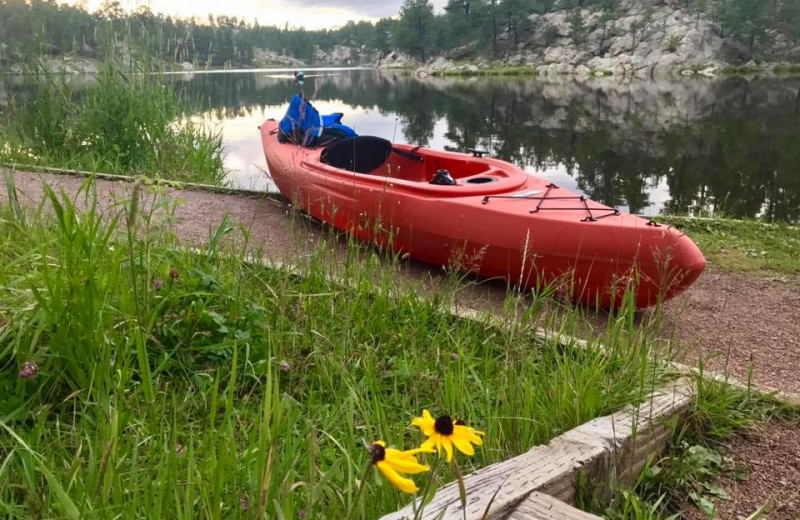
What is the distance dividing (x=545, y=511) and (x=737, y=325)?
301 centimetres

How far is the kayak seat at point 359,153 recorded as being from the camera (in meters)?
6.11

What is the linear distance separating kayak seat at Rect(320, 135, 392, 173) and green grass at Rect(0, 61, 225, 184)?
241cm

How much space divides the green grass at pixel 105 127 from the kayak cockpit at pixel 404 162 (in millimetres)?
2486

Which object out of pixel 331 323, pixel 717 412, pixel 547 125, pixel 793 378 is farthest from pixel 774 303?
pixel 547 125

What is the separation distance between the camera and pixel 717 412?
2494mm

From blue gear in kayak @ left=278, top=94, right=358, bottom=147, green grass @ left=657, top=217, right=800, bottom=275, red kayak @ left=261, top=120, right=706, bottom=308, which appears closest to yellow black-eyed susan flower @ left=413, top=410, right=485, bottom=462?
red kayak @ left=261, top=120, right=706, bottom=308

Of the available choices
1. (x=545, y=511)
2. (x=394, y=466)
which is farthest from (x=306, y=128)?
(x=394, y=466)

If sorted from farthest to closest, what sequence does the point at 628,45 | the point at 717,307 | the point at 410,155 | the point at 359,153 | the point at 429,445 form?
the point at 628,45
the point at 410,155
the point at 359,153
the point at 717,307
the point at 429,445

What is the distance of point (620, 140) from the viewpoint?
16.5 m

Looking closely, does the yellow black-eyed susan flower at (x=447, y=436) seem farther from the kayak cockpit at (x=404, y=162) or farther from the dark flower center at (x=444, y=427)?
the kayak cockpit at (x=404, y=162)

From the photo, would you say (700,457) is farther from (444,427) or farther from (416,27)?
(416,27)

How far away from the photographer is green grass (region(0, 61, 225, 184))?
24.0 ft

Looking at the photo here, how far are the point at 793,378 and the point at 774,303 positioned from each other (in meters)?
1.36

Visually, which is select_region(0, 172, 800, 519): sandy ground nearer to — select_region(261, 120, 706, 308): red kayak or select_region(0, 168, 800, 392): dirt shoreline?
select_region(0, 168, 800, 392): dirt shoreline
